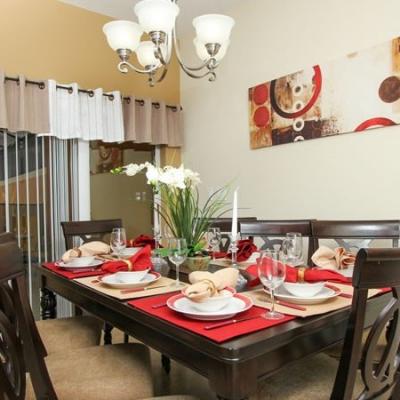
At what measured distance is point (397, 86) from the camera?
229 cm


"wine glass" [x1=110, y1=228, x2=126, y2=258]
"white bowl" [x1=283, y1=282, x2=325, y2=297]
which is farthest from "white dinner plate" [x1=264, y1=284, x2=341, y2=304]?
"wine glass" [x1=110, y1=228, x2=126, y2=258]

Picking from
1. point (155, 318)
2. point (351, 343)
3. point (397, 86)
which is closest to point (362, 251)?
point (351, 343)

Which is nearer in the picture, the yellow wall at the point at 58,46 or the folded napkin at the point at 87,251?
the folded napkin at the point at 87,251

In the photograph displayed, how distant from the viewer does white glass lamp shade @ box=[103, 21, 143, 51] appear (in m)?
1.92

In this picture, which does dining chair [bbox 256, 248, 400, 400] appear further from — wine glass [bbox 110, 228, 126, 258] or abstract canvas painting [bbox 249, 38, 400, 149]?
abstract canvas painting [bbox 249, 38, 400, 149]

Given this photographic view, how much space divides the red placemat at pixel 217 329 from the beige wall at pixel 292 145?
169 cm

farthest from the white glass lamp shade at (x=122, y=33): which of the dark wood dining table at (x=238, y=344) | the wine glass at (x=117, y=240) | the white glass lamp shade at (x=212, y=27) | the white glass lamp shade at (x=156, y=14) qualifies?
the dark wood dining table at (x=238, y=344)

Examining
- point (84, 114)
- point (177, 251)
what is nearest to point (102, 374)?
point (177, 251)

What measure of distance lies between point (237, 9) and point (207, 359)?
10.7 feet

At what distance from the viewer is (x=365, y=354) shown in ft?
3.21

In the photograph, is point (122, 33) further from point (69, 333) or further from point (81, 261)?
Result: point (69, 333)

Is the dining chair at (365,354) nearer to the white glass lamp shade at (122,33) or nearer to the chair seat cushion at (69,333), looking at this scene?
the chair seat cushion at (69,333)

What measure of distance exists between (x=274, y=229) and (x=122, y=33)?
1382 mm

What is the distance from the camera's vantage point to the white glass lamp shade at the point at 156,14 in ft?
5.51
